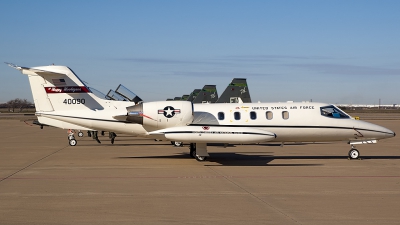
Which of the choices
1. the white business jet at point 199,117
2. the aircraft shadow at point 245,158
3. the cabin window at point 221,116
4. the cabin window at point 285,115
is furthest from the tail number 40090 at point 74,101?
the cabin window at point 285,115

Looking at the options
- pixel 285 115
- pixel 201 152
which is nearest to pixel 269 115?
pixel 285 115

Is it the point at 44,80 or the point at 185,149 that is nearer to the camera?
the point at 44,80

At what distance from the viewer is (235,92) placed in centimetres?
4056

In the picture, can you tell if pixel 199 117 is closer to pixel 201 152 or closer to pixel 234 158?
pixel 201 152

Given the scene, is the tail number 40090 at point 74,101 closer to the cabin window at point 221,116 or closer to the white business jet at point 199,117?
the white business jet at point 199,117

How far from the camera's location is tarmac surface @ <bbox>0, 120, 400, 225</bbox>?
9.82 metres

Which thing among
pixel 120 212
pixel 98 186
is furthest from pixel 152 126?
pixel 120 212

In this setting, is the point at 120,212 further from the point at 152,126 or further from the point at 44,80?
the point at 44,80

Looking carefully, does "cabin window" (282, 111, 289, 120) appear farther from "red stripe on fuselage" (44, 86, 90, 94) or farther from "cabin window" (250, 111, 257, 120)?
"red stripe on fuselage" (44, 86, 90, 94)

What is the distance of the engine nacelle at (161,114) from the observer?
63.3ft

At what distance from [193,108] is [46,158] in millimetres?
6567

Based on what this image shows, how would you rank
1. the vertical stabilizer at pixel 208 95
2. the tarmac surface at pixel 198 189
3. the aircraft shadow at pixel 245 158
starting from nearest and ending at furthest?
the tarmac surface at pixel 198 189 < the aircraft shadow at pixel 245 158 < the vertical stabilizer at pixel 208 95

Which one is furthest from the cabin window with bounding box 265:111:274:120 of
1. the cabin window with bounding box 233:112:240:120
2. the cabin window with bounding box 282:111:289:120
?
the cabin window with bounding box 233:112:240:120

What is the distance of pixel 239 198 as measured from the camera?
1175cm
